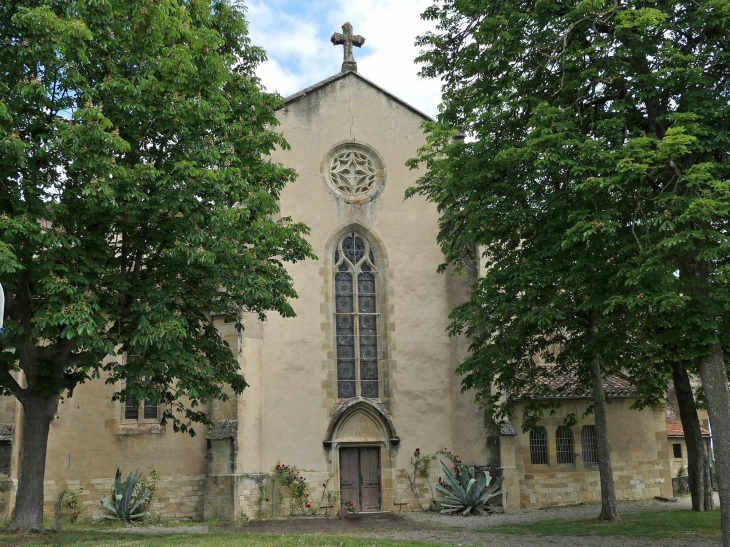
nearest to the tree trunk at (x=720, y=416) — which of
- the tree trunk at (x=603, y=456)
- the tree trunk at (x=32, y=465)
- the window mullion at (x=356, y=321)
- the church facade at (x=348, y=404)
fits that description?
the tree trunk at (x=603, y=456)

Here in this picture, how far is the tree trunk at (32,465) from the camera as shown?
11344 mm

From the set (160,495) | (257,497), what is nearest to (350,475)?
(257,497)

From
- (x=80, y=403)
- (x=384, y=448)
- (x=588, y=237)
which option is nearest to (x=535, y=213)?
(x=588, y=237)

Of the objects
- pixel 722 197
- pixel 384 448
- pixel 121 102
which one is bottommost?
pixel 384 448

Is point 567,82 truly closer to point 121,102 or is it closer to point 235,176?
point 235,176

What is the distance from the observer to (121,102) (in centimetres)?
1059

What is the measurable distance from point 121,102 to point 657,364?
12861 millimetres

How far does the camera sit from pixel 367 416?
18672 millimetres

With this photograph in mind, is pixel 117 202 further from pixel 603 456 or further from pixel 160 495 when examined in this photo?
pixel 603 456

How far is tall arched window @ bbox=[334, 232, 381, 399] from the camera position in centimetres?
1919

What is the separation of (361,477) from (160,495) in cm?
518

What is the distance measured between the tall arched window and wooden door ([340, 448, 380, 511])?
1547 mm

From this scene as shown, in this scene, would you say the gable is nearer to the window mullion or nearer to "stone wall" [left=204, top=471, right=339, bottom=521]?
the window mullion

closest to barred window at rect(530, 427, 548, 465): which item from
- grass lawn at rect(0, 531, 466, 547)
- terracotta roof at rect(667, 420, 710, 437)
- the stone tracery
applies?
the stone tracery
